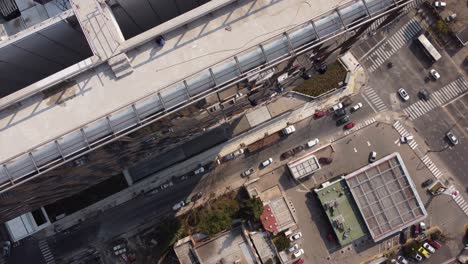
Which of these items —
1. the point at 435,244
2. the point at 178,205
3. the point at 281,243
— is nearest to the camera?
the point at 281,243

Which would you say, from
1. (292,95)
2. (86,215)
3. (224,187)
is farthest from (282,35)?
(86,215)

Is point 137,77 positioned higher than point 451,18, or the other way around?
point 137,77

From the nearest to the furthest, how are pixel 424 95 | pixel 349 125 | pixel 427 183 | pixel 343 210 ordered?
pixel 343 210
pixel 349 125
pixel 427 183
pixel 424 95

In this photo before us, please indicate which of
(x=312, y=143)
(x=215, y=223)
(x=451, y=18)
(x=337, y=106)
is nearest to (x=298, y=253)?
(x=215, y=223)

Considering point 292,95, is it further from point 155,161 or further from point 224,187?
point 155,161

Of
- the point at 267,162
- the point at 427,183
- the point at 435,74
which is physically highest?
the point at 435,74

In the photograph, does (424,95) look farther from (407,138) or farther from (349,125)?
(349,125)

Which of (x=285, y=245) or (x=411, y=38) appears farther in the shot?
(x=411, y=38)
